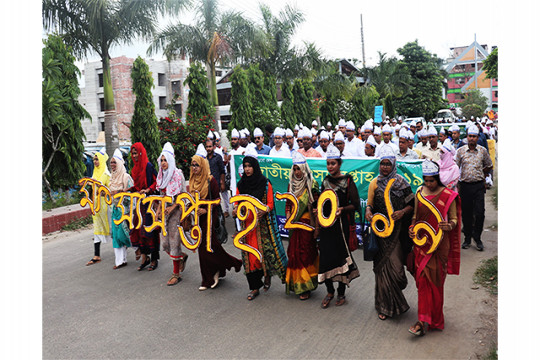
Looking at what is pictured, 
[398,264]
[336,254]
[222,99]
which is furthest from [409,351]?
[222,99]

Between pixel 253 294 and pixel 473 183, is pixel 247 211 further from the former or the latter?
pixel 473 183

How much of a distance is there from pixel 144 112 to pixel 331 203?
10.2 meters

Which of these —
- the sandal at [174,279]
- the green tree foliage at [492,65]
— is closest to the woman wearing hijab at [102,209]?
the sandal at [174,279]

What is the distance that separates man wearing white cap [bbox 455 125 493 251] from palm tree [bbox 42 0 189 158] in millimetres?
9381

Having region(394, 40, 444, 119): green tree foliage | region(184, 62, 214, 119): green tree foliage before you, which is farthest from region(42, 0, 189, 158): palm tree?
region(394, 40, 444, 119): green tree foliage

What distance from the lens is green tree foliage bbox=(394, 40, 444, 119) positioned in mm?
38688

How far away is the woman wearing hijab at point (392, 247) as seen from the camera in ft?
14.6

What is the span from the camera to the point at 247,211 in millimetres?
5086

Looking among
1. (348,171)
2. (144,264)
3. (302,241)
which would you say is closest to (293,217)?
(302,241)

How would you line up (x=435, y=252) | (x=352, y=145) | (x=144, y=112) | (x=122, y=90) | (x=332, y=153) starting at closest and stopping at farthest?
(x=435, y=252) → (x=332, y=153) → (x=352, y=145) → (x=144, y=112) → (x=122, y=90)

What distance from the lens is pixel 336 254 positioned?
15.8ft

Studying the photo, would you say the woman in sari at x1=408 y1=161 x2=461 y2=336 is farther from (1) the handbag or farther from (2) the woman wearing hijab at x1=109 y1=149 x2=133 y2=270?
(2) the woman wearing hijab at x1=109 y1=149 x2=133 y2=270

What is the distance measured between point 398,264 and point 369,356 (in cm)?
97

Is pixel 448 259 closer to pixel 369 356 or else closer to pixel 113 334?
pixel 369 356
